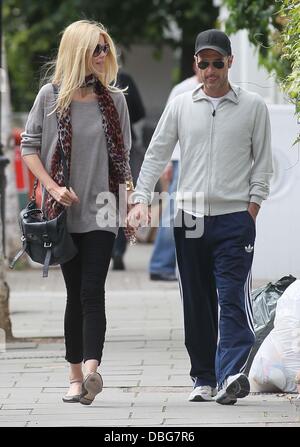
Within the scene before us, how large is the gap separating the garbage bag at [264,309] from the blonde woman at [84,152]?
3.50ft

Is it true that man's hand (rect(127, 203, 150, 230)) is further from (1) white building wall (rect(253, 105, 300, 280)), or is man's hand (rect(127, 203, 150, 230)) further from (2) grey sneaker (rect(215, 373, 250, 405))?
(1) white building wall (rect(253, 105, 300, 280))

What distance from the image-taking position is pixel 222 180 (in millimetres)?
6445

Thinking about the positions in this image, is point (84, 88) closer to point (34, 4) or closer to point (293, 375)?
point (293, 375)

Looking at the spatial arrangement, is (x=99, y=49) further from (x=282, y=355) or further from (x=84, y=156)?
(x=282, y=355)

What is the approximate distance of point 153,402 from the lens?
6.62 metres

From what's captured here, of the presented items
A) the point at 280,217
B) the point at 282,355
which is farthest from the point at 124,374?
the point at 280,217

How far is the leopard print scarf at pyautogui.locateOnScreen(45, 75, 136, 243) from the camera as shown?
6438 mm

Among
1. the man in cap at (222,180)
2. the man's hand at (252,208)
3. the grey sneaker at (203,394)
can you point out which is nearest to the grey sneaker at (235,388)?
the man in cap at (222,180)

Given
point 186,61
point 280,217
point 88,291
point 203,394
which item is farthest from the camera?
point 186,61

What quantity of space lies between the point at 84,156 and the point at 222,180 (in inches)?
26.7

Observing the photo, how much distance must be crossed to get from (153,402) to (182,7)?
13398 millimetres

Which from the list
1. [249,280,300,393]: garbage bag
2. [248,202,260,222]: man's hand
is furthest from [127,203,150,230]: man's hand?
[249,280,300,393]: garbage bag

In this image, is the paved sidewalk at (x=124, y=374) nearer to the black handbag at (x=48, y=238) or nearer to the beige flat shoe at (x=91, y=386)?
the beige flat shoe at (x=91, y=386)
